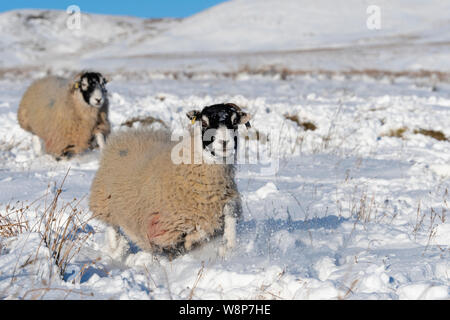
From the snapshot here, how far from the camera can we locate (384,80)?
21219 millimetres

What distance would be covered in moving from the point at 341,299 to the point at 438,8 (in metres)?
89.0

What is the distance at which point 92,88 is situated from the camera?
8336 mm

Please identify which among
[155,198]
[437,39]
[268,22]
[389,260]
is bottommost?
[389,260]

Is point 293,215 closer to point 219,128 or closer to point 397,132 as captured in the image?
point 219,128

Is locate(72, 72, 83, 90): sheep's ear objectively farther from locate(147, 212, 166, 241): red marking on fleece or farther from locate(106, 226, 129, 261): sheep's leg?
locate(147, 212, 166, 241): red marking on fleece

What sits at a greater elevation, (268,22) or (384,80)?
(268,22)

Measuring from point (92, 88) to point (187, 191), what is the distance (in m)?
4.88

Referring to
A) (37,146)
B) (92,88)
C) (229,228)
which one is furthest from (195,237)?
(37,146)

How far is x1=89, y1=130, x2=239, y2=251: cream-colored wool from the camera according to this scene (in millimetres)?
4113

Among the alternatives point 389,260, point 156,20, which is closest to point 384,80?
point 389,260

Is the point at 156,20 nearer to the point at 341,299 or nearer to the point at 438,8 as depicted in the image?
the point at 438,8

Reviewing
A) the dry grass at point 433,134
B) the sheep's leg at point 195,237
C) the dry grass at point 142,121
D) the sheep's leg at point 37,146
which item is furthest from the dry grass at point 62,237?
the dry grass at point 433,134

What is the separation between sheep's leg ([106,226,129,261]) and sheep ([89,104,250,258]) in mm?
316

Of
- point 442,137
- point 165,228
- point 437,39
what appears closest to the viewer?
point 165,228
